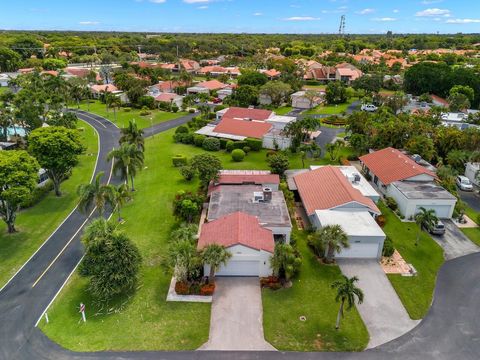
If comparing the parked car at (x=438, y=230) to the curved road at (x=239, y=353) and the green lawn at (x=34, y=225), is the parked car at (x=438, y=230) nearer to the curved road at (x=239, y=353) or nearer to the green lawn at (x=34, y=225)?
the curved road at (x=239, y=353)

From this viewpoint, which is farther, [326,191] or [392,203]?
[392,203]

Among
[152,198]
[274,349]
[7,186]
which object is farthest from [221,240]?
[7,186]

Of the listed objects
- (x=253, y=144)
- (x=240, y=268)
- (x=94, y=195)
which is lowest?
(x=240, y=268)

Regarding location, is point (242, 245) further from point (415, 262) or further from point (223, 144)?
point (223, 144)

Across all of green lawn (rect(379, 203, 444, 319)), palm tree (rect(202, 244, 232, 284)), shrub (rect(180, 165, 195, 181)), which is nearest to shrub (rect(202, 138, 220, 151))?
shrub (rect(180, 165, 195, 181))

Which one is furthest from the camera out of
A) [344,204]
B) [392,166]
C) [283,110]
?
[283,110]

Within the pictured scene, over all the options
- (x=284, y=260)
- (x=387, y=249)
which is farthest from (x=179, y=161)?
(x=387, y=249)
